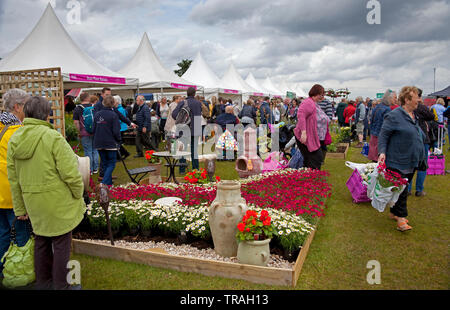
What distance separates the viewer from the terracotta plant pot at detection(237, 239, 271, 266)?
11.1ft

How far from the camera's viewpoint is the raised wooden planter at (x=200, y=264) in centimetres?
328

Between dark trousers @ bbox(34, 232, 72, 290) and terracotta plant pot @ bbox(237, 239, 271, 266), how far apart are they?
1.62 m

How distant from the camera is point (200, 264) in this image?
11.5 feet

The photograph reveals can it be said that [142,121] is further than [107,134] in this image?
Yes

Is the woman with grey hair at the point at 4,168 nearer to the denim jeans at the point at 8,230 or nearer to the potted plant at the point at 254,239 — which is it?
the denim jeans at the point at 8,230

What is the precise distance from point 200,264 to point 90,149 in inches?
220

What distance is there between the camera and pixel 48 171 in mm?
2684

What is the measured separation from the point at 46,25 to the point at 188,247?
1000cm

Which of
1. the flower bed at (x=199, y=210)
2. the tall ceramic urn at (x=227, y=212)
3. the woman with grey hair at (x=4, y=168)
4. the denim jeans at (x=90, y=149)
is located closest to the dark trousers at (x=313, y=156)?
the flower bed at (x=199, y=210)

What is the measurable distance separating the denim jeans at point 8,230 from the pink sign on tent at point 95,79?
733 cm

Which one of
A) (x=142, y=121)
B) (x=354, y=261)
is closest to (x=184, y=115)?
(x=142, y=121)

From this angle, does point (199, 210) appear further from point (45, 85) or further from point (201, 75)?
point (201, 75)

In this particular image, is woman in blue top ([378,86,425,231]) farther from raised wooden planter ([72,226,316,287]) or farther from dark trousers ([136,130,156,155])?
dark trousers ([136,130,156,155])
